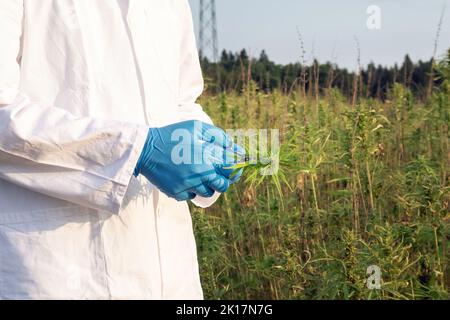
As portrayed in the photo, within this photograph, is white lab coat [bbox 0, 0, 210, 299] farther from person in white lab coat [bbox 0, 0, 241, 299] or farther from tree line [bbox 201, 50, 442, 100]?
tree line [bbox 201, 50, 442, 100]

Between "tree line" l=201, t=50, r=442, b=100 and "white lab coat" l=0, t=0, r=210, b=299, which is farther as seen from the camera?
"tree line" l=201, t=50, r=442, b=100

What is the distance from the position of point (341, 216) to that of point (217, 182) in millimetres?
1753

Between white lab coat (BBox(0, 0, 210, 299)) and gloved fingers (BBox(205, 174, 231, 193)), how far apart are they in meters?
0.15

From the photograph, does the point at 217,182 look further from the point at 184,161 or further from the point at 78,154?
the point at 78,154

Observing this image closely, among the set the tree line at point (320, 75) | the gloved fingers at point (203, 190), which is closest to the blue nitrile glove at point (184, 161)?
the gloved fingers at point (203, 190)

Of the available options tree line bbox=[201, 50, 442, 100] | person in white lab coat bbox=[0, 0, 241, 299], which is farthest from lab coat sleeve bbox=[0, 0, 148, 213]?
tree line bbox=[201, 50, 442, 100]

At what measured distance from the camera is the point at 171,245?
1.65 metres

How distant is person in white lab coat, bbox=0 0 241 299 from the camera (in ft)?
4.57

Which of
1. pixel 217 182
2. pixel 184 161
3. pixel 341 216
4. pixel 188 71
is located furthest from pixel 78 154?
pixel 341 216

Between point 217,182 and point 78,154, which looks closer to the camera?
point 78,154

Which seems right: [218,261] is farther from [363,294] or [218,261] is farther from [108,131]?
[108,131]

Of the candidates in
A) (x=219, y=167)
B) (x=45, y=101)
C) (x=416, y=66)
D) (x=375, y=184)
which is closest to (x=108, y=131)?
(x=45, y=101)

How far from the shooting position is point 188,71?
6.40 ft

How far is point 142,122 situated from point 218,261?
2015 mm
